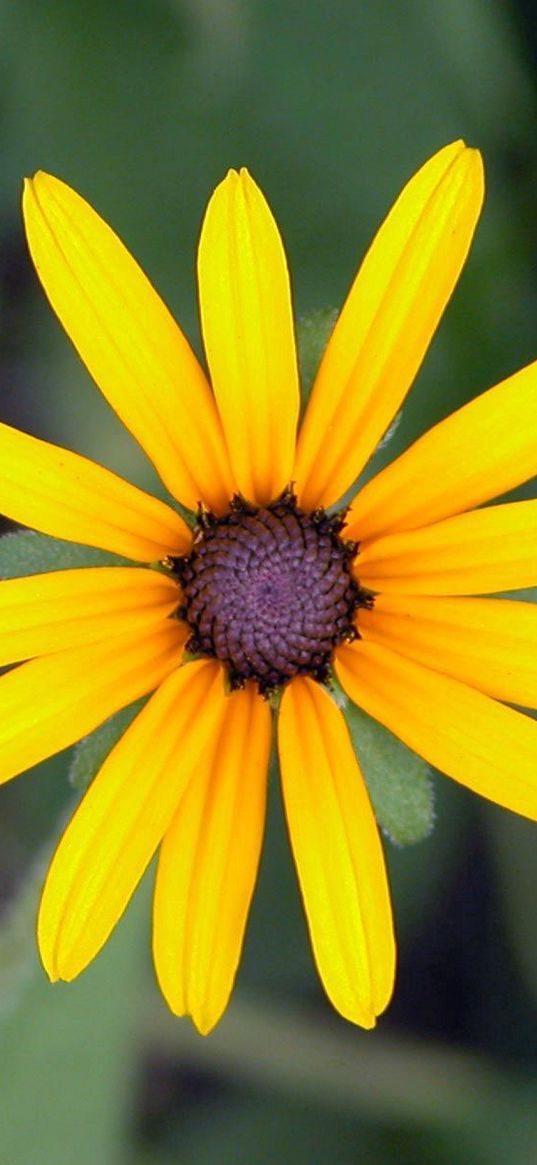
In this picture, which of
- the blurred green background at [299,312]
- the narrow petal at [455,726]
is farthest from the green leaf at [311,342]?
the blurred green background at [299,312]

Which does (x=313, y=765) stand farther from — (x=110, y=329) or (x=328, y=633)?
(x=110, y=329)

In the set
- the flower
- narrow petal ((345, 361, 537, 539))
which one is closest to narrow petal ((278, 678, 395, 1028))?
the flower

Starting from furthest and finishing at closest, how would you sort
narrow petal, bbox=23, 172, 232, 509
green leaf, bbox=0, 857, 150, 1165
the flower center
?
1. green leaf, bbox=0, 857, 150, 1165
2. the flower center
3. narrow petal, bbox=23, 172, 232, 509

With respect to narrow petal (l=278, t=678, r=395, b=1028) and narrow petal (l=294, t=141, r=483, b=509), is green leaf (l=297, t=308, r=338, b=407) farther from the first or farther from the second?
narrow petal (l=278, t=678, r=395, b=1028)

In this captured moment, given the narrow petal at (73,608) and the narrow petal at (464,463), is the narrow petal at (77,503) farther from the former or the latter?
the narrow petal at (464,463)

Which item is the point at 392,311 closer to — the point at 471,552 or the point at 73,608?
the point at 471,552

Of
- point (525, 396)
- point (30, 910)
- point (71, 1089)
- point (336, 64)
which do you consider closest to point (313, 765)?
point (525, 396)
